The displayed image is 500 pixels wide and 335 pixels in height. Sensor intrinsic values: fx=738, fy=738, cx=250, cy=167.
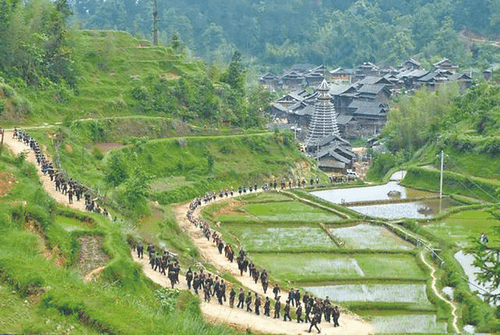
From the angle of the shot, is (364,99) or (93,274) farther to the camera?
(364,99)

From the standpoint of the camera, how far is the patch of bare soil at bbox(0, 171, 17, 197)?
26.5m

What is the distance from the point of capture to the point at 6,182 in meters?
27.4

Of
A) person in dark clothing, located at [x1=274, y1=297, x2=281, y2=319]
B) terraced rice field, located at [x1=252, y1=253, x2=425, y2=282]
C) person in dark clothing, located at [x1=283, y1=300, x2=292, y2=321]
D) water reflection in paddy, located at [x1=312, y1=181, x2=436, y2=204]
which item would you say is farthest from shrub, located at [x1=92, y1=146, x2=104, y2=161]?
person in dark clothing, located at [x1=274, y1=297, x2=281, y2=319]

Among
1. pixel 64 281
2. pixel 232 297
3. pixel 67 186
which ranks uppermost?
pixel 64 281

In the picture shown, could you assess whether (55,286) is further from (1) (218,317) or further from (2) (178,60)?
(2) (178,60)

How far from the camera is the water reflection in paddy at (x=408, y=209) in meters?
44.8

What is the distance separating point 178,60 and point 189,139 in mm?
15854

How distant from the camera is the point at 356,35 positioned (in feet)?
470

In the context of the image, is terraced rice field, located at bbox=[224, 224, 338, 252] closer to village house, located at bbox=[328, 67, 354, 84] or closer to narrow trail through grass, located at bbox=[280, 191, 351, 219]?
narrow trail through grass, located at bbox=[280, 191, 351, 219]

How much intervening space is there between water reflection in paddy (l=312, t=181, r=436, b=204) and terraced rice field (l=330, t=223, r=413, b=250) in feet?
23.9

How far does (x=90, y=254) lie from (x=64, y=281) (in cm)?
722

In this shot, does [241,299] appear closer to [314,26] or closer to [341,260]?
[341,260]

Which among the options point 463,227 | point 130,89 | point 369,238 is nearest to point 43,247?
point 369,238

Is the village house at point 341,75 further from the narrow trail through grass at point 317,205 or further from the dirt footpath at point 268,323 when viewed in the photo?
the dirt footpath at point 268,323
